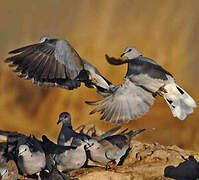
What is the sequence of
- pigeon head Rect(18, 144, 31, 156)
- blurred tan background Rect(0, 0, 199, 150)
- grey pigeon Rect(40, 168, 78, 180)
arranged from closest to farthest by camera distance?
grey pigeon Rect(40, 168, 78, 180) < pigeon head Rect(18, 144, 31, 156) < blurred tan background Rect(0, 0, 199, 150)

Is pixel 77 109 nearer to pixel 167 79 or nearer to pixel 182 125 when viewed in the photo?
pixel 182 125

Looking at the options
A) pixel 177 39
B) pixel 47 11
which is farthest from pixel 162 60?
pixel 47 11

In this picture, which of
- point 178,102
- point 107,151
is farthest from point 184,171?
point 107,151

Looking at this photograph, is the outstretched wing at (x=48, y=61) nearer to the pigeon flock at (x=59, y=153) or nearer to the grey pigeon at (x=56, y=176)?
the pigeon flock at (x=59, y=153)

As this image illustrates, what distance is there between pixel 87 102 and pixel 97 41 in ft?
14.1

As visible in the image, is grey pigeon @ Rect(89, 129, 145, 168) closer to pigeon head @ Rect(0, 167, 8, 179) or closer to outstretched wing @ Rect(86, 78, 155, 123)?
outstretched wing @ Rect(86, 78, 155, 123)

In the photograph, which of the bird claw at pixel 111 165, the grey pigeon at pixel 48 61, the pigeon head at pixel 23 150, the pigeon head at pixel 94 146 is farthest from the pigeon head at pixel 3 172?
the bird claw at pixel 111 165

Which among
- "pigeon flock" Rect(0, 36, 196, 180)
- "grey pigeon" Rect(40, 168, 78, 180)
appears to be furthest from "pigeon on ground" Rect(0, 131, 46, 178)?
"grey pigeon" Rect(40, 168, 78, 180)

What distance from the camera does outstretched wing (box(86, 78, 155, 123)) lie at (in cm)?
663

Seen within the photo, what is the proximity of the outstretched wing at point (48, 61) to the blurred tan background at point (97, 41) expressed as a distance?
129 inches

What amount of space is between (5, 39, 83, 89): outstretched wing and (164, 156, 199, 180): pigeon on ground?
157 centimetres

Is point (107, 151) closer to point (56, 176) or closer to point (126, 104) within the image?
point (126, 104)

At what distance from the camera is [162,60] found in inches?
405

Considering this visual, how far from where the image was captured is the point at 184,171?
22.9 ft
